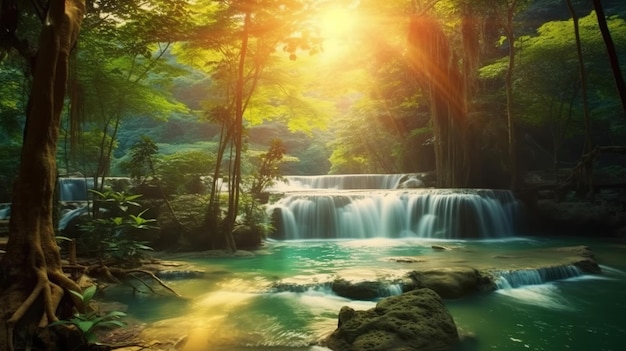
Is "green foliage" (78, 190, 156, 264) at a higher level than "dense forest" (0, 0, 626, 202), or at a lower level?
lower

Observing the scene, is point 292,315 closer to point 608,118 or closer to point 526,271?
point 526,271

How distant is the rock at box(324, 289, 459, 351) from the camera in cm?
509

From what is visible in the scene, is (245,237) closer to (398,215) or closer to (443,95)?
(398,215)

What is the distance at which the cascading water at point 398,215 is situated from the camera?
17.2 metres

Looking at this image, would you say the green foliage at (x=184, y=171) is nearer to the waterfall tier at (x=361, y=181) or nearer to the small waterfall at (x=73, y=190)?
the waterfall tier at (x=361, y=181)

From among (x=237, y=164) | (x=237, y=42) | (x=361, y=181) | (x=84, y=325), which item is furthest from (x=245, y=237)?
(x=361, y=181)

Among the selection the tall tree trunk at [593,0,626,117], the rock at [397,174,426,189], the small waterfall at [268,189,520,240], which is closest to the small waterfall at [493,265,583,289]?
the tall tree trunk at [593,0,626,117]

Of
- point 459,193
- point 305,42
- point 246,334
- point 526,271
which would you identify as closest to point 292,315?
point 246,334

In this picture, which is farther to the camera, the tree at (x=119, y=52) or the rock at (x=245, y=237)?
the rock at (x=245, y=237)

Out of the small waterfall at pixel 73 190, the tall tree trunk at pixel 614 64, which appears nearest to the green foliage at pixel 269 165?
the tall tree trunk at pixel 614 64

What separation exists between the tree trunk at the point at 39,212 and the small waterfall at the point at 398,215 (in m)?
12.6

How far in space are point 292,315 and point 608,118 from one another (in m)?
24.2

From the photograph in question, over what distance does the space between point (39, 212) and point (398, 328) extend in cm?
426

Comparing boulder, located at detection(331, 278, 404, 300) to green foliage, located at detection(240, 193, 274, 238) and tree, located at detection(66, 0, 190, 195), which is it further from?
green foliage, located at detection(240, 193, 274, 238)
